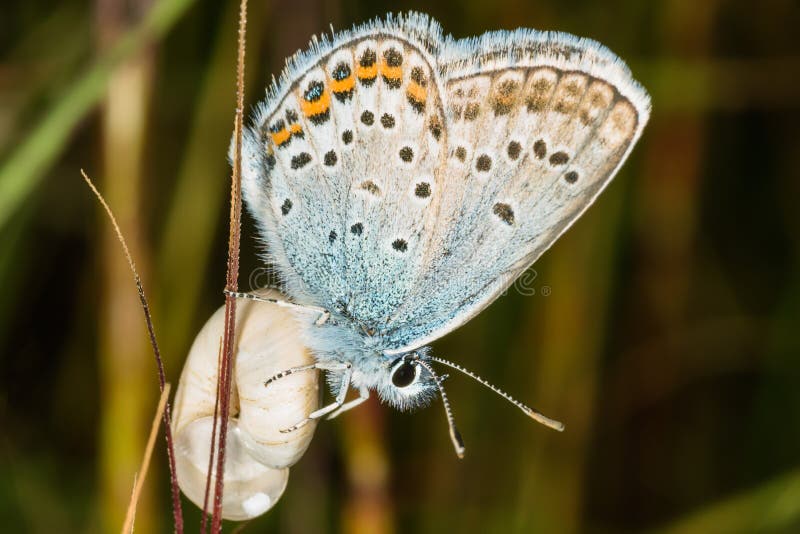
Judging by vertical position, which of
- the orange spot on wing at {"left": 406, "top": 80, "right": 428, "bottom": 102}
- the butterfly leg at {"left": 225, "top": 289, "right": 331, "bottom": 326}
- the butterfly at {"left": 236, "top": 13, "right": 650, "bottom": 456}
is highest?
the orange spot on wing at {"left": 406, "top": 80, "right": 428, "bottom": 102}

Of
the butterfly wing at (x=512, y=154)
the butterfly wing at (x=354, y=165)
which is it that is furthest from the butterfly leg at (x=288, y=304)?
the butterfly wing at (x=512, y=154)

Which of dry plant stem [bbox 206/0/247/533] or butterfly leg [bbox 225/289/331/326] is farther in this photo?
butterfly leg [bbox 225/289/331/326]

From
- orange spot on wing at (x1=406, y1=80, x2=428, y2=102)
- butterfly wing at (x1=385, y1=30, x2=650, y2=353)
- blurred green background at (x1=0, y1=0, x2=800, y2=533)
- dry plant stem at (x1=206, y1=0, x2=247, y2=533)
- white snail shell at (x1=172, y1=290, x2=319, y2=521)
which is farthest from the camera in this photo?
blurred green background at (x1=0, y1=0, x2=800, y2=533)

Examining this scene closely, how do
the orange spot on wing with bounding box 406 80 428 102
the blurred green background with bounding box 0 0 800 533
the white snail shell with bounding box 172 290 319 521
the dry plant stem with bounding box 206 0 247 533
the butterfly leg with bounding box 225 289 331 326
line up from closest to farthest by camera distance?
the dry plant stem with bounding box 206 0 247 533 < the white snail shell with bounding box 172 290 319 521 < the butterfly leg with bounding box 225 289 331 326 < the orange spot on wing with bounding box 406 80 428 102 < the blurred green background with bounding box 0 0 800 533

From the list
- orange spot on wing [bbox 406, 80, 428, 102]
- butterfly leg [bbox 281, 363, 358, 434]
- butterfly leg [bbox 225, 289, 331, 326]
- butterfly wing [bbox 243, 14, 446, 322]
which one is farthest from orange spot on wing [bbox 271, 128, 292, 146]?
butterfly leg [bbox 281, 363, 358, 434]

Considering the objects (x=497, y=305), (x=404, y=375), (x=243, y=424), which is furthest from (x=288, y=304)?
(x=497, y=305)

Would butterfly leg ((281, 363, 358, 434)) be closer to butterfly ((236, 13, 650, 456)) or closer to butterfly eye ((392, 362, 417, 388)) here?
butterfly ((236, 13, 650, 456))

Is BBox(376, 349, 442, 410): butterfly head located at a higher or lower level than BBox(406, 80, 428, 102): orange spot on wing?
lower
